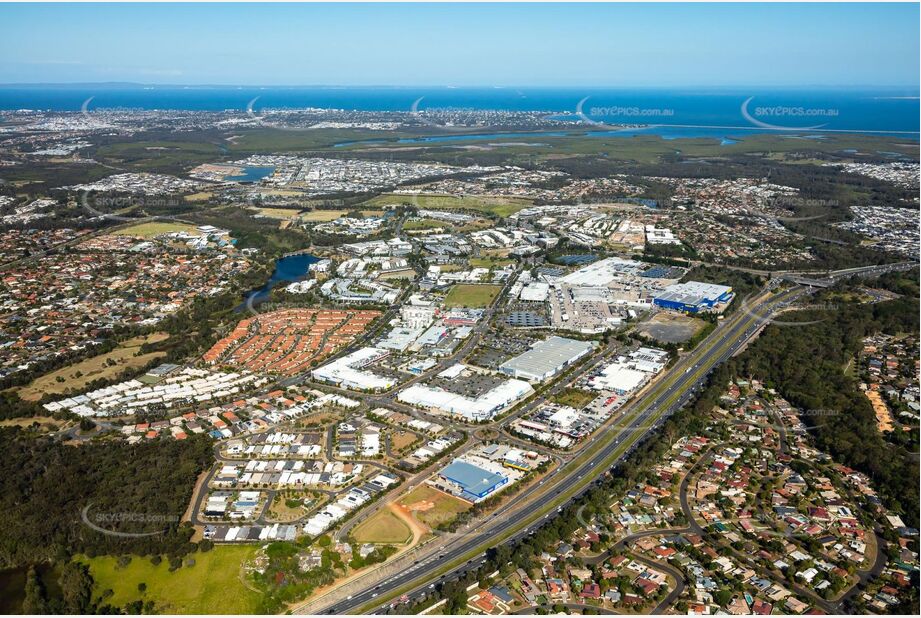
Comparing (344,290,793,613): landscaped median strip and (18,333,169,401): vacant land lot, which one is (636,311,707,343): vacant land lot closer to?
(344,290,793,613): landscaped median strip

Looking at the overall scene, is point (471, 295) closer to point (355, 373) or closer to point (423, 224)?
point (355, 373)

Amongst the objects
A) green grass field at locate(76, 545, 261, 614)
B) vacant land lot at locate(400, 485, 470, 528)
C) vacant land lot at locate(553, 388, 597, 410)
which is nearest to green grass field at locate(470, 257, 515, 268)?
vacant land lot at locate(553, 388, 597, 410)

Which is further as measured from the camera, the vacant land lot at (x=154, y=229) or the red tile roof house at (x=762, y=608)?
the vacant land lot at (x=154, y=229)

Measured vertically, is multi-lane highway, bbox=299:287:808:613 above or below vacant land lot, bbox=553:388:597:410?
below

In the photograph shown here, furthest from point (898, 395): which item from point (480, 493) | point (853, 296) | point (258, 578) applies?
point (258, 578)

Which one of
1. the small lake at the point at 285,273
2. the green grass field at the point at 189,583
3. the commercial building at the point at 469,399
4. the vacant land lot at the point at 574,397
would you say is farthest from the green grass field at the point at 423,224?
the green grass field at the point at 189,583

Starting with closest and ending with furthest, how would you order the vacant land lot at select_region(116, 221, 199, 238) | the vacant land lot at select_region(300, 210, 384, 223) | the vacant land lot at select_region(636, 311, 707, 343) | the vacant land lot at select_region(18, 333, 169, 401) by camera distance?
the vacant land lot at select_region(18, 333, 169, 401) < the vacant land lot at select_region(636, 311, 707, 343) < the vacant land lot at select_region(116, 221, 199, 238) < the vacant land lot at select_region(300, 210, 384, 223)

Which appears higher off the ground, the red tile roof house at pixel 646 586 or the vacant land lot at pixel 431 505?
the vacant land lot at pixel 431 505

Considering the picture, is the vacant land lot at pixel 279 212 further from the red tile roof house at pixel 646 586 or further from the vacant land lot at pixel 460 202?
the red tile roof house at pixel 646 586
